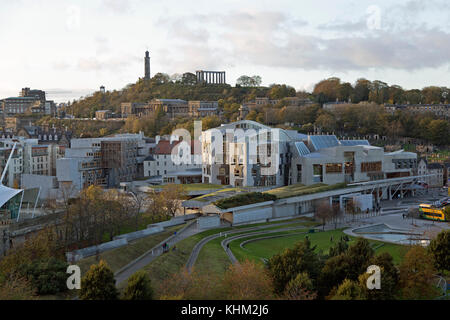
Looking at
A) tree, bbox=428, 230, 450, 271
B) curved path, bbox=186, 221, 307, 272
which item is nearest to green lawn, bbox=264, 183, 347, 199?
curved path, bbox=186, 221, 307, 272

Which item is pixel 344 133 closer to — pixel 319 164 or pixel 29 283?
pixel 319 164

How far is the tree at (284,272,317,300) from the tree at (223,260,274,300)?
73cm

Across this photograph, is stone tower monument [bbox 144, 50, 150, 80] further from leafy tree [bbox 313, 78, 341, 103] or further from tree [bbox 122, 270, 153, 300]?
tree [bbox 122, 270, 153, 300]

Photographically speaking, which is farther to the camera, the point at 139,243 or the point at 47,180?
the point at 47,180

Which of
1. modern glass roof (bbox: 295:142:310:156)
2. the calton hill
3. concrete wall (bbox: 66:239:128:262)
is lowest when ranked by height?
concrete wall (bbox: 66:239:128:262)

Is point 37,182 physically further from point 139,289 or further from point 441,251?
point 441,251

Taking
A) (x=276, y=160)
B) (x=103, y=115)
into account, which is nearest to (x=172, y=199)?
(x=276, y=160)

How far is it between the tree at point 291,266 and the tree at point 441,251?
747 centimetres

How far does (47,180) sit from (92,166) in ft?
21.0

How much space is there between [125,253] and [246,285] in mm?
12031

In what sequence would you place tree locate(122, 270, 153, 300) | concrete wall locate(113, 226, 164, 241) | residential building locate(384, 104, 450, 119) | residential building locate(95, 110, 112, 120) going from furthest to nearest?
1. residential building locate(95, 110, 112, 120)
2. residential building locate(384, 104, 450, 119)
3. concrete wall locate(113, 226, 164, 241)
4. tree locate(122, 270, 153, 300)

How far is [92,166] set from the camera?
6378cm

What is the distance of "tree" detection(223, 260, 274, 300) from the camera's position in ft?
66.8
